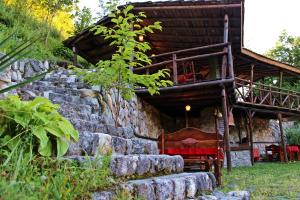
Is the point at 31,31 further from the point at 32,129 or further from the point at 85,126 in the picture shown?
the point at 32,129

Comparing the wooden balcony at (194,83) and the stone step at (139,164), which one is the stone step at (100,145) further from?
the wooden balcony at (194,83)

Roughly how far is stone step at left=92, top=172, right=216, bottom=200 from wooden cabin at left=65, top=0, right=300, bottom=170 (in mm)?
5321

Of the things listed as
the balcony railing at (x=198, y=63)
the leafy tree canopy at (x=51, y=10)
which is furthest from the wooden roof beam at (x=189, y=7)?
the leafy tree canopy at (x=51, y=10)

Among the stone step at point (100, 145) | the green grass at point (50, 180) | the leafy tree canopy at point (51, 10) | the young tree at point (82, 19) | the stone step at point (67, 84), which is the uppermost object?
the young tree at point (82, 19)

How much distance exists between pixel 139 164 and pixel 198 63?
11782mm

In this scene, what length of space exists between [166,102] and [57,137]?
Answer: 953cm

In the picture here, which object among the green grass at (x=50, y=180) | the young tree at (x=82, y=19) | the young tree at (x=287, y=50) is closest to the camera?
the green grass at (x=50, y=180)

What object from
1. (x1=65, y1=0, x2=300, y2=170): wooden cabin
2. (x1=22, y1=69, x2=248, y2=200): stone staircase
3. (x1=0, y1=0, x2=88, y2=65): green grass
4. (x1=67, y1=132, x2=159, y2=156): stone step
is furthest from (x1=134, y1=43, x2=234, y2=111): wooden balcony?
(x1=67, y1=132, x2=159, y2=156): stone step

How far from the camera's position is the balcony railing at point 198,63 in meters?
9.51

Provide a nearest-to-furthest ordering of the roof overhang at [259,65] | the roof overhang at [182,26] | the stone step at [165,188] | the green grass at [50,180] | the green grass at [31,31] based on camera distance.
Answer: the green grass at [50,180] → the stone step at [165,188] → the green grass at [31,31] → the roof overhang at [182,26] → the roof overhang at [259,65]

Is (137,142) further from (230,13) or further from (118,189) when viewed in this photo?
(230,13)

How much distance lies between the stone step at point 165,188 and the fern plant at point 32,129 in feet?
1.50

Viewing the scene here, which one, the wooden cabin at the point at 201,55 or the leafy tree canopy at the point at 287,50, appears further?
the leafy tree canopy at the point at 287,50

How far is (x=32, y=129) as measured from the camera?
7.11 ft
